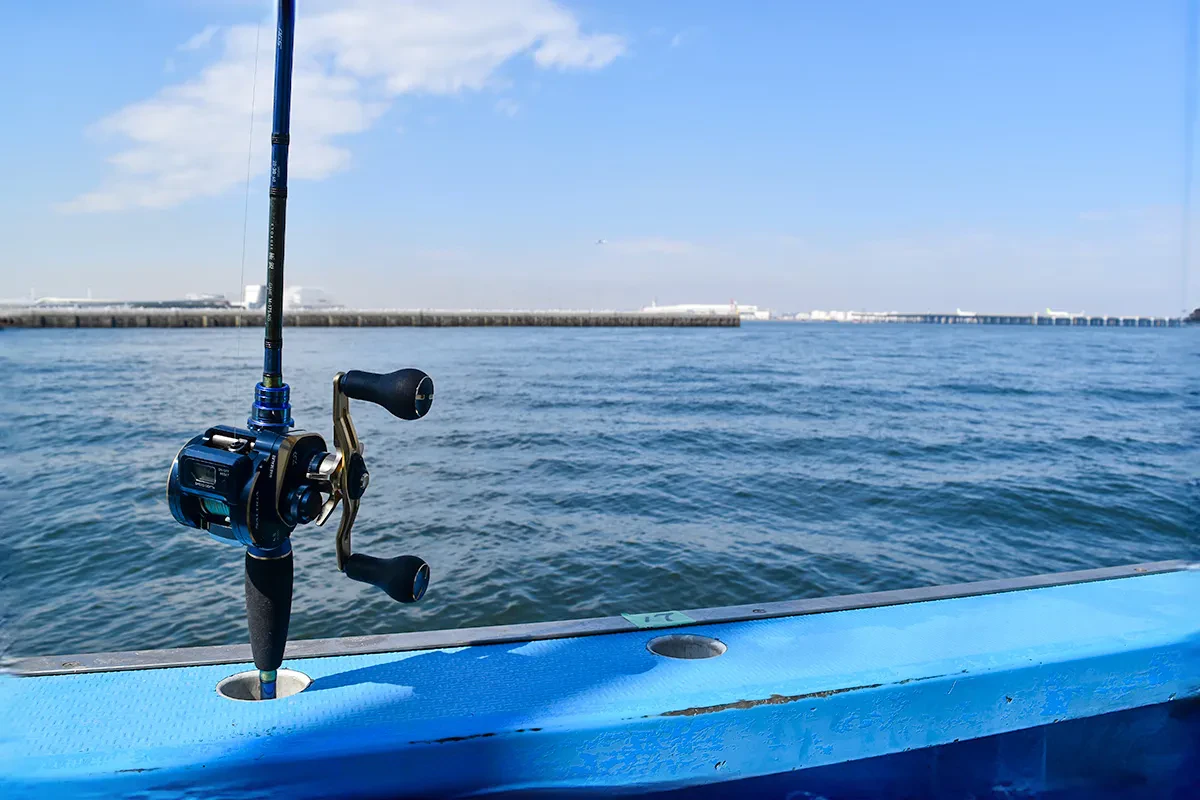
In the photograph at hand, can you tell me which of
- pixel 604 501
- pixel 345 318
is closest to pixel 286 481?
pixel 604 501

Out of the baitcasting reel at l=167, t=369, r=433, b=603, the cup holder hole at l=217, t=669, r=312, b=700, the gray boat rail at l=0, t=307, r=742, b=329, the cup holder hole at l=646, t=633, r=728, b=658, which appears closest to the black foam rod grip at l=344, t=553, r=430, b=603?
the baitcasting reel at l=167, t=369, r=433, b=603

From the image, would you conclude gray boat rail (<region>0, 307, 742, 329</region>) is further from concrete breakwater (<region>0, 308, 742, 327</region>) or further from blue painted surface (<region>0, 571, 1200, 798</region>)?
blue painted surface (<region>0, 571, 1200, 798</region>)

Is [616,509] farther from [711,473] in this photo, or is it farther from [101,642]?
[101,642]

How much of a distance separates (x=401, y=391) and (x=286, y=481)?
30cm

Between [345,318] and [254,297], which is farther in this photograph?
[254,297]

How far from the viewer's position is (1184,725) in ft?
7.08

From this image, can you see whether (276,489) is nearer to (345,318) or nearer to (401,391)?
(401,391)

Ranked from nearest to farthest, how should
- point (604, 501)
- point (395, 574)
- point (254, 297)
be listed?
point (395, 574) < point (604, 501) < point (254, 297)

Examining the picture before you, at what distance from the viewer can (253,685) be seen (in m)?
1.82

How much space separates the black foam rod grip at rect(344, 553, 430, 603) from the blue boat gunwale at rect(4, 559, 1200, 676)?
269mm

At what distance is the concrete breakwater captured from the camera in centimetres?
5084

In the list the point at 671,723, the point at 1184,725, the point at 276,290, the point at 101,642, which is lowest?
the point at 101,642

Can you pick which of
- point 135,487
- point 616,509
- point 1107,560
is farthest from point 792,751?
point 135,487

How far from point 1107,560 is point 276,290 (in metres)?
7.38
